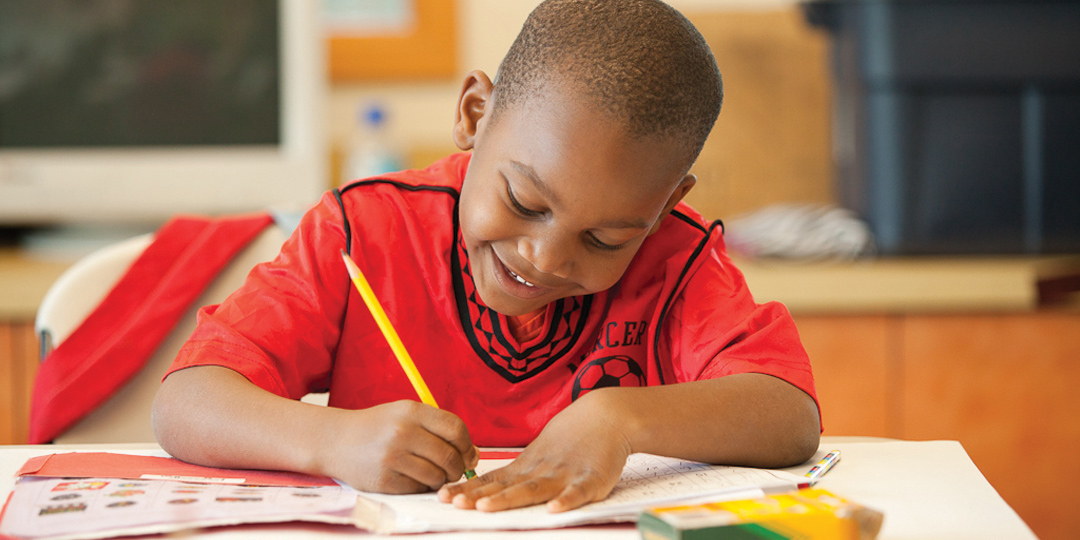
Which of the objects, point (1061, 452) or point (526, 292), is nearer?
point (526, 292)

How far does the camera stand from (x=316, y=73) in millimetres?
1738

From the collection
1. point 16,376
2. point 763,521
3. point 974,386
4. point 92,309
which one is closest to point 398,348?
point 763,521

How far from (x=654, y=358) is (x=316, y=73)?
1101 mm

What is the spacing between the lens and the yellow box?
461mm

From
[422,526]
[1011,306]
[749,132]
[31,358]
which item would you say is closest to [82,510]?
[422,526]

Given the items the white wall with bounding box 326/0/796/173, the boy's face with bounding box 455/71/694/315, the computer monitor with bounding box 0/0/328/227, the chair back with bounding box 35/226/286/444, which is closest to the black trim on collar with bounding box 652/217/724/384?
the boy's face with bounding box 455/71/694/315

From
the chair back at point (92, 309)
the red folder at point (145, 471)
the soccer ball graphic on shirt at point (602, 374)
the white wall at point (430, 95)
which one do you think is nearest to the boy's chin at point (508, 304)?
the soccer ball graphic on shirt at point (602, 374)

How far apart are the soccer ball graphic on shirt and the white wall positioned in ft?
4.01

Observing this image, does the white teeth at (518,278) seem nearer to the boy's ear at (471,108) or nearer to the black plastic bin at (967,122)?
the boy's ear at (471,108)

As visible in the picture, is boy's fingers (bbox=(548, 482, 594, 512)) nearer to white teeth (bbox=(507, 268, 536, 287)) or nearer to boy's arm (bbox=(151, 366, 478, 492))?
boy's arm (bbox=(151, 366, 478, 492))

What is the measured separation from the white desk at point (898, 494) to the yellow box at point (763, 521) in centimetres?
4

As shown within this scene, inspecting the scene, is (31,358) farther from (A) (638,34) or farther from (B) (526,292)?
(A) (638,34)

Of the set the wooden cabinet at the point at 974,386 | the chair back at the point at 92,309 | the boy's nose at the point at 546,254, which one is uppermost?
the boy's nose at the point at 546,254

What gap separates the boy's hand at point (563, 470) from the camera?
0.56 m
